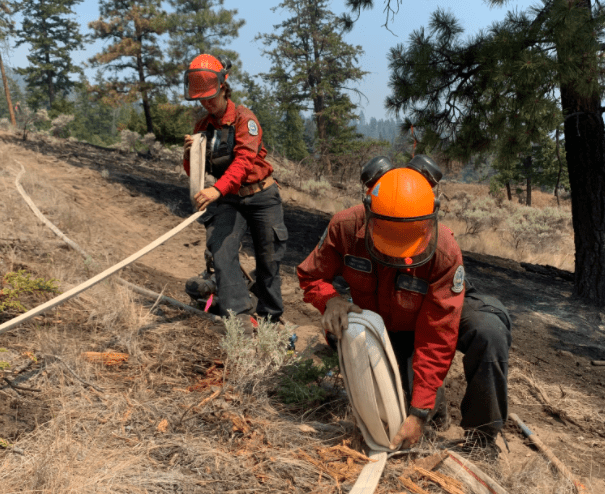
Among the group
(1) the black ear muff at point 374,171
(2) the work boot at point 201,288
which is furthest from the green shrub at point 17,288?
(1) the black ear muff at point 374,171

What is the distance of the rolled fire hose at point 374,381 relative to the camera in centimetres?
216

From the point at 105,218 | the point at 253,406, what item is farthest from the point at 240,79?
the point at 253,406

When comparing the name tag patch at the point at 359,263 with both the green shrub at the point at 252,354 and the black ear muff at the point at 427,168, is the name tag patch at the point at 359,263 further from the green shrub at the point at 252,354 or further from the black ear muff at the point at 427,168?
the green shrub at the point at 252,354

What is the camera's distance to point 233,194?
358 centimetres

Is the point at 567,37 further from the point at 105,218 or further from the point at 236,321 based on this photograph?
the point at 105,218

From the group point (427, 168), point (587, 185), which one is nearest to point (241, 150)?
point (427, 168)

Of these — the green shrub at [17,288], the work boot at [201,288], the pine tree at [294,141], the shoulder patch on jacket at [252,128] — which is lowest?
the work boot at [201,288]

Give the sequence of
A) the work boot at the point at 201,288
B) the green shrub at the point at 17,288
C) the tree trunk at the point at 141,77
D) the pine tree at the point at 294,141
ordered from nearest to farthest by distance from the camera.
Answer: the green shrub at the point at 17,288 < the work boot at the point at 201,288 < the tree trunk at the point at 141,77 < the pine tree at the point at 294,141

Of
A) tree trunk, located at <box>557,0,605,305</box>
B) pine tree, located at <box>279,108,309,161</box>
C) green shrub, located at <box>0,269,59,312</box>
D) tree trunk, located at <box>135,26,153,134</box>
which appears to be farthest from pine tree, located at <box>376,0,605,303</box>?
pine tree, located at <box>279,108,309,161</box>

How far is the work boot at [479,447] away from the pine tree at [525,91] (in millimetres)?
3157

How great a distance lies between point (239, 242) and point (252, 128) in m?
0.85

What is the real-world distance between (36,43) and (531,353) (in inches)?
1905

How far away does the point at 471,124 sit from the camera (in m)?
5.46

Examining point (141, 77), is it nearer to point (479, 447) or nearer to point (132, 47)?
point (132, 47)
